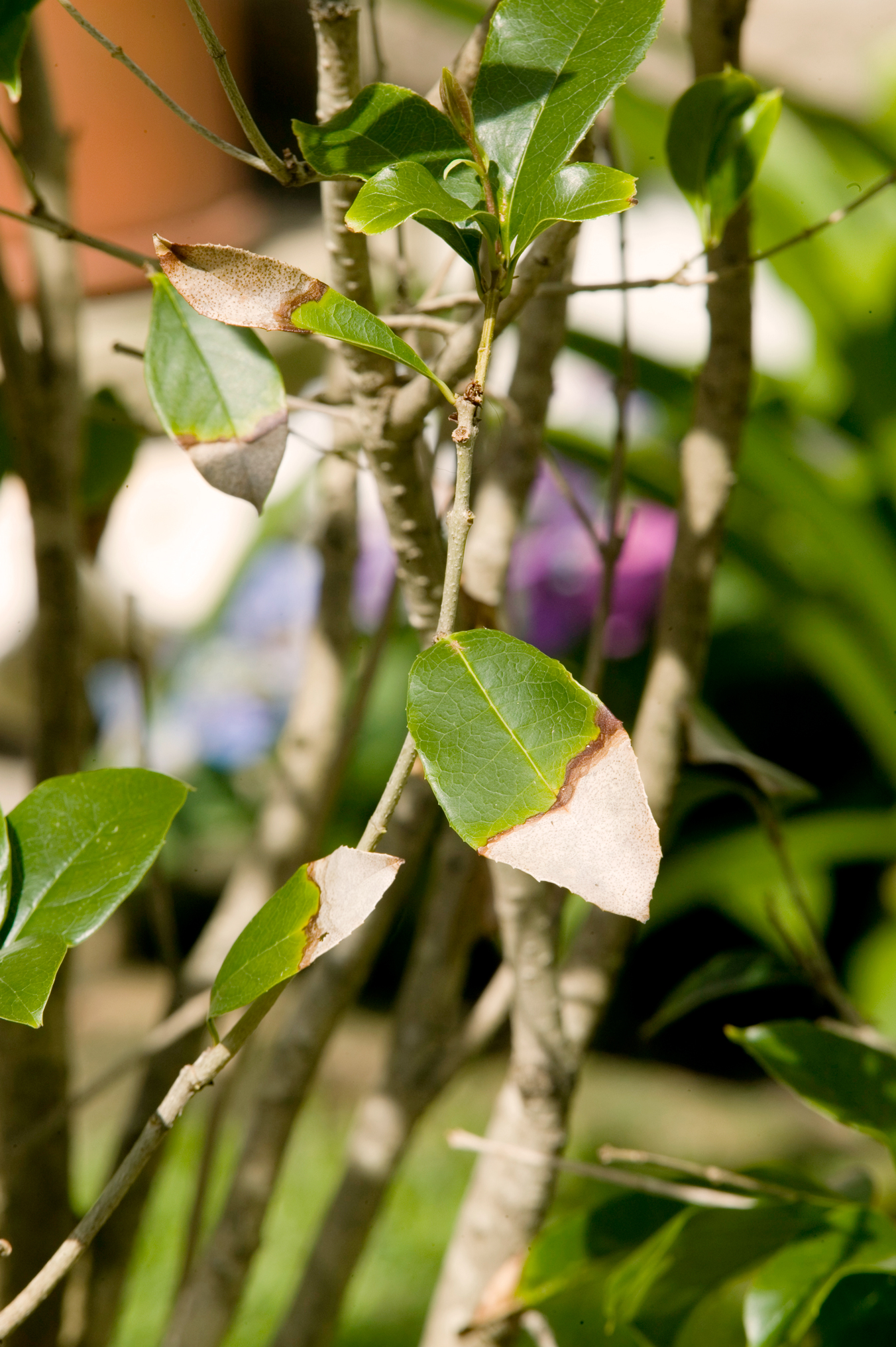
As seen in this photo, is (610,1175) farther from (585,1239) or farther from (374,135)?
(374,135)

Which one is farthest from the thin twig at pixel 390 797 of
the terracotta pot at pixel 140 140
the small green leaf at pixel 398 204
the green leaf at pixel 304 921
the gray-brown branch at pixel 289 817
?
the terracotta pot at pixel 140 140

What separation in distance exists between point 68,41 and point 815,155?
0.87m

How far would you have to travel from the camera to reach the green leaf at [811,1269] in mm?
369

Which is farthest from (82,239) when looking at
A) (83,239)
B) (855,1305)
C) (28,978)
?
(855,1305)

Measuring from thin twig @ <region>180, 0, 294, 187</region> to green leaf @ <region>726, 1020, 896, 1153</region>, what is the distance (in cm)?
30

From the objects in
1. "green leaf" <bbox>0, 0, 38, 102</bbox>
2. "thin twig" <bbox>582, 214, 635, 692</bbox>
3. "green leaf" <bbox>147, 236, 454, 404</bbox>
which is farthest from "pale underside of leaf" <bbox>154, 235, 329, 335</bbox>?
"thin twig" <bbox>582, 214, 635, 692</bbox>

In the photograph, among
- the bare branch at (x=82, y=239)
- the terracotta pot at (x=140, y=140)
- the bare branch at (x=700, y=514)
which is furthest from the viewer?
the terracotta pot at (x=140, y=140)

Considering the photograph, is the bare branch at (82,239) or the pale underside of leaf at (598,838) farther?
the bare branch at (82,239)

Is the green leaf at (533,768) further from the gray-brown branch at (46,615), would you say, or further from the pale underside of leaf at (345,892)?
the gray-brown branch at (46,615)

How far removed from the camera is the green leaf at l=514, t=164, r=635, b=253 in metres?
0.23

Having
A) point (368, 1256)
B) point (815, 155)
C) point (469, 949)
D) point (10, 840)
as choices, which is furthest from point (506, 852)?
point (815, 155)

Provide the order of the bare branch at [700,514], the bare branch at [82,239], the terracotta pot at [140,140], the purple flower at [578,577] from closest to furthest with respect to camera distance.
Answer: the bare branch at [82,239]
the bare branch at [700,514]
the terracotta pot at [140,140]
the purple flower at [578,577]

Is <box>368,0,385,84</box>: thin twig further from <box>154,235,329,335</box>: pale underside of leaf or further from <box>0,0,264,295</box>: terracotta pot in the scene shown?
<box>0,0,264,295</box>: terracotta pot

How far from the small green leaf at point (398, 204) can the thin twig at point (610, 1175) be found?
288mm
